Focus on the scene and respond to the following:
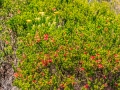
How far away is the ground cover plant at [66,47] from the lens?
7527 mm

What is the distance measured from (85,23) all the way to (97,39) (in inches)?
30.5

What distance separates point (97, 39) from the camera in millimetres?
8180

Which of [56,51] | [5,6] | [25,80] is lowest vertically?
[25,80]

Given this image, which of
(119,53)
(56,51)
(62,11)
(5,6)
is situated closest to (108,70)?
(119,53)

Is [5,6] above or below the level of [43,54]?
above

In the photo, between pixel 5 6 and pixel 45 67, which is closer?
pixel 45 67

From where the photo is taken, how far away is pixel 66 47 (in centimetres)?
792

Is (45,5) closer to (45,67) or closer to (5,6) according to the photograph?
(5,6)

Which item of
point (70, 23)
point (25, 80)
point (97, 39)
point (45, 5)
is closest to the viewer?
point (25, 80)

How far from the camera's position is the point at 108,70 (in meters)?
7.62

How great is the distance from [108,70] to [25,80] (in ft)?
6.35

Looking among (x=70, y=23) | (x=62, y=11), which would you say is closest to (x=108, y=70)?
(x=70, y=23)

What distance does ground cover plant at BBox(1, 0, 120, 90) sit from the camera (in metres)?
7.53

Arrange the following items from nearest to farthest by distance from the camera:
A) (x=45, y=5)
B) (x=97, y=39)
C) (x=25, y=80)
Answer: (x=25, y=80) → (x=97, y=39) → (x=45, y=5)
